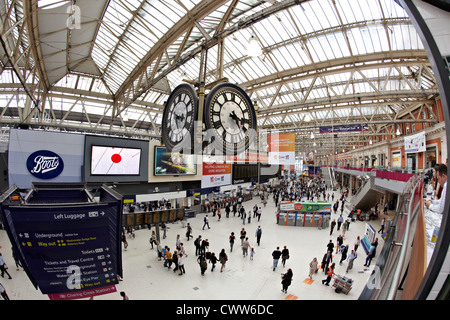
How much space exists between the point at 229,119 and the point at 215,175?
16201 millimetres

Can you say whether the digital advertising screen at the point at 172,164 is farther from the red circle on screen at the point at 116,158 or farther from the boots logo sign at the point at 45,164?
the boots logo sign at the point at 45,164

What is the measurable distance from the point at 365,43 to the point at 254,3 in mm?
6986

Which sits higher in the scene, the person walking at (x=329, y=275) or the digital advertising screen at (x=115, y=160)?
the digital advertising screen at (x=115, y=160)

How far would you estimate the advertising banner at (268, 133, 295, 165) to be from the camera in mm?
14891

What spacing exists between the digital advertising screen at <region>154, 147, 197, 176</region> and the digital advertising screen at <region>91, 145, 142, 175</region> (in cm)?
139

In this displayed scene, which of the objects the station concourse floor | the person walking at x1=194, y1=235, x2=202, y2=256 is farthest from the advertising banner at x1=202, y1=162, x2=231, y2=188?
the person walking at x1=194, y1=235, x2=202, y2=256

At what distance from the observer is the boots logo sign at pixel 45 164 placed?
35.9 ft

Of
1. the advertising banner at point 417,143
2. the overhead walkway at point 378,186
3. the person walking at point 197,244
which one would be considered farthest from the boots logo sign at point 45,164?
the advertising banner at point 417,143

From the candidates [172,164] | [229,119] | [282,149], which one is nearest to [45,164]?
[172,164]

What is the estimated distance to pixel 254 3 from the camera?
9.14 meters

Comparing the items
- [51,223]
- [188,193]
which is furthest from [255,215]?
[51,223]

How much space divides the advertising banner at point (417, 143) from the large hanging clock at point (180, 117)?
21173mm
